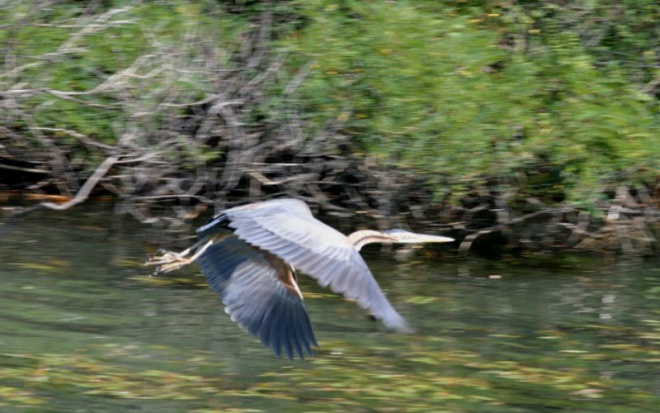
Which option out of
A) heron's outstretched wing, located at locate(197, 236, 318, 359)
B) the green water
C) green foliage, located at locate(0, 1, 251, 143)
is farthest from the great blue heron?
green foliage, located at locate(0, 1, 251, 143)

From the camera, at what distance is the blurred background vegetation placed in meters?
8.52

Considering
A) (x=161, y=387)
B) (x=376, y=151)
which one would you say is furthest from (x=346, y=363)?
(x=376, y=151)

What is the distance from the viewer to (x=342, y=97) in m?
8.88

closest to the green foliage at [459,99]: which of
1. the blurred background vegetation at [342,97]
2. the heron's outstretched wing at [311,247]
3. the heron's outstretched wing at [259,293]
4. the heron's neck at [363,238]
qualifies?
the blurred background vegetation at [342,97]

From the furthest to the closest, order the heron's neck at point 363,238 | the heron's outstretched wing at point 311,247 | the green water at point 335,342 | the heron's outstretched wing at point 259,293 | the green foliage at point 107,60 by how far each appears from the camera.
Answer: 1. the green foliage at point 107,60
2. the heron's neck at point 363,238
3. the heron's outstretched wing at point 259,293
4. the green water at point 335,342
5. the heron's outstretched wing at point 311,247

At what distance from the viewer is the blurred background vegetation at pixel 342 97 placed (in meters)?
8.52

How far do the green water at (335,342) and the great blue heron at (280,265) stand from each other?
0.93 feet

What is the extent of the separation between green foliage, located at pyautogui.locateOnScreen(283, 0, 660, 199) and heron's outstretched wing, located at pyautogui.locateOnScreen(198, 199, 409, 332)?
300 centimetres

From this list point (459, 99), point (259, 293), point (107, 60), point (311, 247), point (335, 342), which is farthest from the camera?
point (107, 60)

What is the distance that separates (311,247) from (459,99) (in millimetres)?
3613

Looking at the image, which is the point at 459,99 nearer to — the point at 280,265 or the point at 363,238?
the point at 363,238

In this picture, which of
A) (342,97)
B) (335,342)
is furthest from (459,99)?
(335,342)

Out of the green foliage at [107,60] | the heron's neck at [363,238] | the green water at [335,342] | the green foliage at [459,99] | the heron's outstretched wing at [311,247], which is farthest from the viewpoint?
the green foliage at [107,60]

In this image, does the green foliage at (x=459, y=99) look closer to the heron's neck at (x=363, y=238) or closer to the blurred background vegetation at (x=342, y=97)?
the blurred background vegetation at (x=342, y=97)
